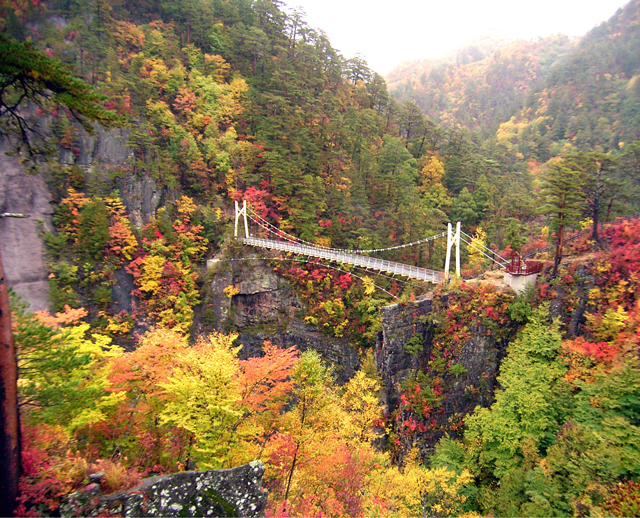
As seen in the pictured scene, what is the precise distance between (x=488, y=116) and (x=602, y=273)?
164ft

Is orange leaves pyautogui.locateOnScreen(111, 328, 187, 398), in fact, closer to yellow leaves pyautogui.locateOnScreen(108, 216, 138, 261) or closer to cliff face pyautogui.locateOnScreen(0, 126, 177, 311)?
cliff face pyautogui.locateOnScreen(0, 126, 177, 311)

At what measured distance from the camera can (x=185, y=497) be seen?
545cm

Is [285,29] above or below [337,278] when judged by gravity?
above

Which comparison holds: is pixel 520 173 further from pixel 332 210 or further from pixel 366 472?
pixel 366 472

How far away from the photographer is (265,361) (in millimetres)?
10898

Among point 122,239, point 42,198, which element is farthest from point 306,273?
point 42,198

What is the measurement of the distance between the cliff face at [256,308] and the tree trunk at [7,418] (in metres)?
17.3

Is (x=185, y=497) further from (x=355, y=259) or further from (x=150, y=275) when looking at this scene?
(x=150, y=275)

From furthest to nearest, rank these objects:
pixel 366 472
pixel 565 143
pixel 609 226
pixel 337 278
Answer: pixel 565 143, pixel 337 278, pixel 609 226, pixel 366 472

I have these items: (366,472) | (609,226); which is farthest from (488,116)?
(366,472)

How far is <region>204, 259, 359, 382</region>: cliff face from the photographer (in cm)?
2188

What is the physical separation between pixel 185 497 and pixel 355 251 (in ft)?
54.6

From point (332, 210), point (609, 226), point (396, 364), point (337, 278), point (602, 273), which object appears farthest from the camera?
point (332, 210)

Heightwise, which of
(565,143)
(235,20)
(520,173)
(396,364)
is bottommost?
(396,364)
